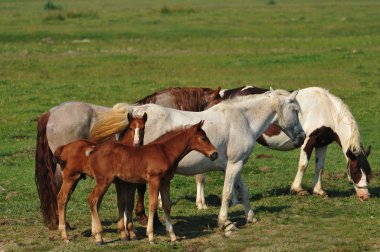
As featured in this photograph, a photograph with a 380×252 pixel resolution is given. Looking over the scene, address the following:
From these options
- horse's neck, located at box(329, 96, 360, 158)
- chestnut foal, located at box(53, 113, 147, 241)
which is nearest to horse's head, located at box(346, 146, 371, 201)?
horse's neck, located at box(329, 96, 360, 158)

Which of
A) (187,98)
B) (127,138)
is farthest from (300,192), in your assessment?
(127,138)

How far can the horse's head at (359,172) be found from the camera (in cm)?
1420

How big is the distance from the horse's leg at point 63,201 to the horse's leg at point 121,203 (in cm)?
63

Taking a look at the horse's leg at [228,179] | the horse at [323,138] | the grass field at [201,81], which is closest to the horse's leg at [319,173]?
the horse at [323,138]

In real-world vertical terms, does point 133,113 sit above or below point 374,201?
above

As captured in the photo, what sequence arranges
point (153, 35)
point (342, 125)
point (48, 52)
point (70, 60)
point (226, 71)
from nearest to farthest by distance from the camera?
point (342, 125) < point (226, 71) < point (70, 60) < point (48, 52) < point (153, 35)

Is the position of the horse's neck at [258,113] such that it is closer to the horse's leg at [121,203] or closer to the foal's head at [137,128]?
the foal's head at [137,128]

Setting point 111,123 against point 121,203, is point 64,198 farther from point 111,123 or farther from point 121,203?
point 111,123

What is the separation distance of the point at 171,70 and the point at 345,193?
1687 cm

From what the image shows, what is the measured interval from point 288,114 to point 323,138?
235 centimetres

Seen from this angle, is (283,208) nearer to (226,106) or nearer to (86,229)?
(226,106)

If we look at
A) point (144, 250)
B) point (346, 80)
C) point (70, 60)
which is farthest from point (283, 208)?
point (70, 60)

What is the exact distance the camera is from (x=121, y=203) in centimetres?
1122

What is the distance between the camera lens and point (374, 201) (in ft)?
45.6
